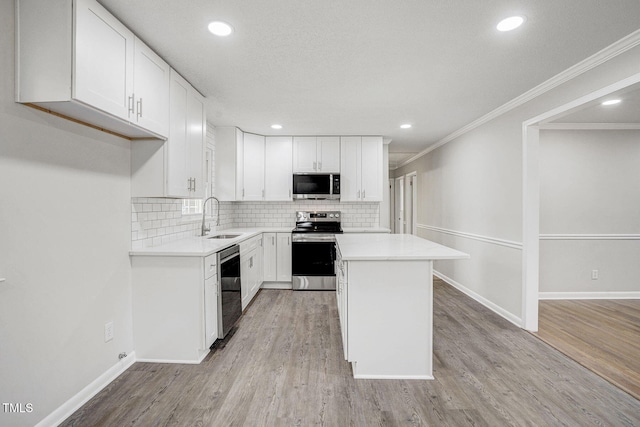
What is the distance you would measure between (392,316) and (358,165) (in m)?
3.03

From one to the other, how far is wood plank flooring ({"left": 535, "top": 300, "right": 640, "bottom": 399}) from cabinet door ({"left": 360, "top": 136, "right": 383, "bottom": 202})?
270 cm

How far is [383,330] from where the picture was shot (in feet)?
7.20

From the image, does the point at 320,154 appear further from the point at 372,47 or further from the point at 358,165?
the point at 372,47

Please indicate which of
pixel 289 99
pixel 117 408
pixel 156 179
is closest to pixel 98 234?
pixel 156 179

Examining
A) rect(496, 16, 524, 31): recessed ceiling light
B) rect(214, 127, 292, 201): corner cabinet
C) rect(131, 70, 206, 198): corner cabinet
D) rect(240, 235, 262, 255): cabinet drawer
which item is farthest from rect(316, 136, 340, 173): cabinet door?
rect(496, 16, 524, 31): recessed ceiling light

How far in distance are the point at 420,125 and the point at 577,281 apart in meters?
3.04

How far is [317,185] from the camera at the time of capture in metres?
4.70

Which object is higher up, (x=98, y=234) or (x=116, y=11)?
(x=116, y=11)

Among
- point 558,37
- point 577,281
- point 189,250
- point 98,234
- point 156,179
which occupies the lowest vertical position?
point 577,281

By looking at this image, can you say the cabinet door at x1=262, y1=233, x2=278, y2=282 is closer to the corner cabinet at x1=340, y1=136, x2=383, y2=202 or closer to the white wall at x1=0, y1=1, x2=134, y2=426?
the corner cabinet at x1=340, y1=136, x2=383, y2=202

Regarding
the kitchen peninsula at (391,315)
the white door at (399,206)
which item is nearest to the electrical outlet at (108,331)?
the kitchen peninsula at (391,315)

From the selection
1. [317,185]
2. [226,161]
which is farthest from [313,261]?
[226,161]

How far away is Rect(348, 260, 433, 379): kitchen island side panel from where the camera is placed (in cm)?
219

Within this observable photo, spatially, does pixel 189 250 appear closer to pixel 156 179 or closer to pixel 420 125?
pixel 156 179
